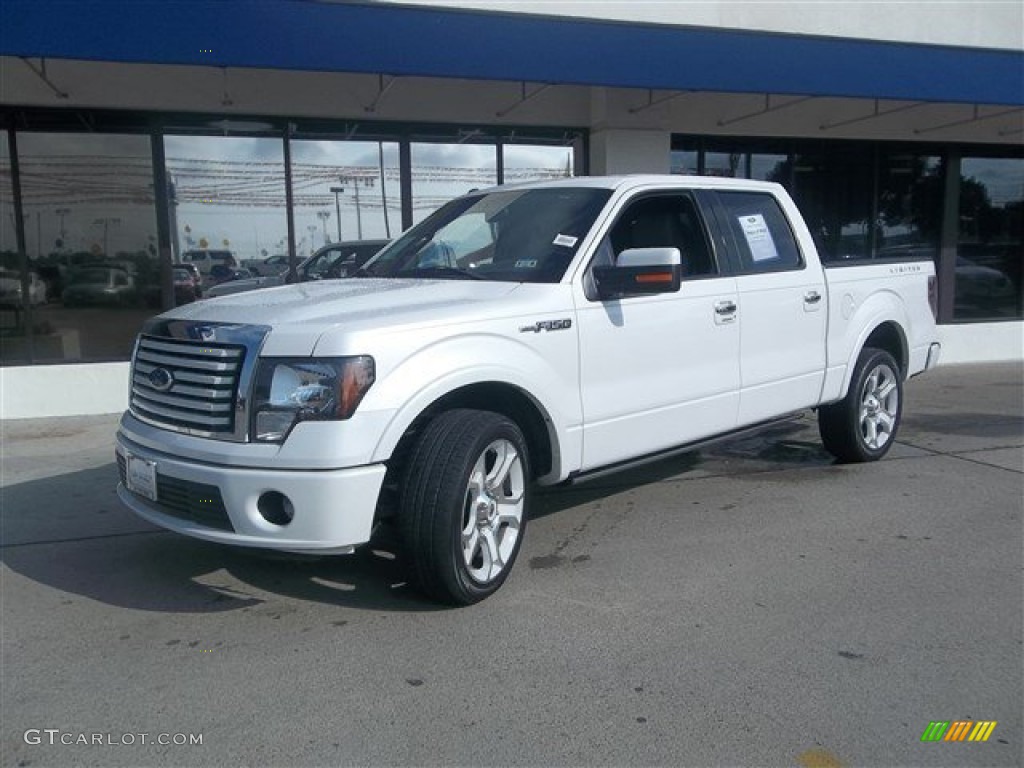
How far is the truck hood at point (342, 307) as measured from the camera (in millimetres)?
3766

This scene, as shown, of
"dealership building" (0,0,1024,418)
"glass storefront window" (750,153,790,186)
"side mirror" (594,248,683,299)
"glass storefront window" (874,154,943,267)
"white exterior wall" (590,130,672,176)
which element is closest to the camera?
"side mirror" (594,248,683,299)

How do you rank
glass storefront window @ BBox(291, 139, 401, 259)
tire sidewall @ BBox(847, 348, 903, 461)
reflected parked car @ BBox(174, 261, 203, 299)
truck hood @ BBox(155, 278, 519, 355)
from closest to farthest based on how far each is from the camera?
truck hood @ BBox(155, 278, 519, 355), tire sidewall @ BBox(847, 348, 903, 461), reflected parked car @ BBox(174, 261, 203, 299), glass storefront window @ BBox(291, 139, 401, 259)

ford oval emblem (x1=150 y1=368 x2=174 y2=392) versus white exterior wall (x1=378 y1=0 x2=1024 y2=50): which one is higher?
white exterior wall (x1=378 y1=0 x2=1024 y2=50)

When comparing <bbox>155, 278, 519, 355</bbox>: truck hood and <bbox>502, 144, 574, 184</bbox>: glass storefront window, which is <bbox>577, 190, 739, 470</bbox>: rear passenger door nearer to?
<bbox>155, 278, 519, 355</bbox>: truck hood

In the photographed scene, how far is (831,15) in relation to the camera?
10.9 meters

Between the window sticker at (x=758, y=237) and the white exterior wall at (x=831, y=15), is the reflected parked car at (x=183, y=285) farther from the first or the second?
the window sticker at (x=758, y=237)

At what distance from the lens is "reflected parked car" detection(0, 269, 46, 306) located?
960 cm

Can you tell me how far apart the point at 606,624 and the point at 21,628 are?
8.95 feet

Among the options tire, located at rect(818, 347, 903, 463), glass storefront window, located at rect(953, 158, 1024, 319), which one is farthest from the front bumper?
glass storefront window, located at rect(953, 158, 1024, 319)

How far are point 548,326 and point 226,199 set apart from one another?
698 cm

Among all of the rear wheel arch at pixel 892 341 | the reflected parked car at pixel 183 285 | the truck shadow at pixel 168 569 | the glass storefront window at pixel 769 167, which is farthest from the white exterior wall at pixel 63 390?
the glass storefront window at pixel 769 167

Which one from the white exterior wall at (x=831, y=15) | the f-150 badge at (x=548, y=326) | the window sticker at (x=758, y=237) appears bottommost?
the f-150 badge at (x=548, y=326)

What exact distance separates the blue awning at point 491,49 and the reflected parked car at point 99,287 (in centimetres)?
301

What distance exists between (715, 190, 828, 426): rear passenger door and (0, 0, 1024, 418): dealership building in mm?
2551
